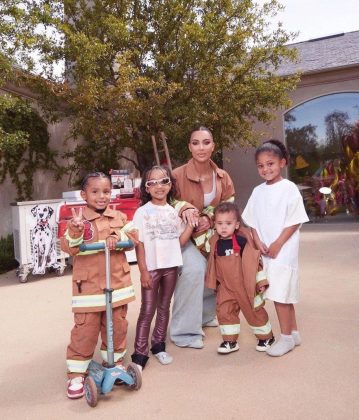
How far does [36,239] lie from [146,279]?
407cm

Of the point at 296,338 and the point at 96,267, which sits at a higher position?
the point at 96,267

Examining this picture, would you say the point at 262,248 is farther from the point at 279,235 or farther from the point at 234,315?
the point at 234,315

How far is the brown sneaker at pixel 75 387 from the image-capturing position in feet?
8.96

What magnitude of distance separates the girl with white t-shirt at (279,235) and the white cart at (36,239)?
169 inches

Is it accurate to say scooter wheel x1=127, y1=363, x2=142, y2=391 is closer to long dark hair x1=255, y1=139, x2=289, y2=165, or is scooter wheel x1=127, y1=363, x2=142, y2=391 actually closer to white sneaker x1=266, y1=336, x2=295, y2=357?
white sneaker x1=266, y1=336, x2=295, y2=357

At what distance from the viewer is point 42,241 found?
6.80 metres

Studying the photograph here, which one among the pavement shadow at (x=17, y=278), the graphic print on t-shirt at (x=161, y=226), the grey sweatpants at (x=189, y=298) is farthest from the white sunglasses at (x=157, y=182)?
the pavement shadow at (x=17, y=278)

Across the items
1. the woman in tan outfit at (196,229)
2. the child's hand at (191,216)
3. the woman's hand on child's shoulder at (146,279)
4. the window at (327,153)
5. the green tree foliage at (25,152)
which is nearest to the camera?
the woman's hand on child's shoulder at (146,279)

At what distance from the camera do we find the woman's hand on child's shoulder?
312 cm

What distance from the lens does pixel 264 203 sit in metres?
3.36

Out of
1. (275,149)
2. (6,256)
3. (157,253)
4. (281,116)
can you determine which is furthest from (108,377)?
(281,116)

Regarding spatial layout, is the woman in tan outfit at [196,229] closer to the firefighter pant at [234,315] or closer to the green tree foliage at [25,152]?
the firefighter pant at [234,315]

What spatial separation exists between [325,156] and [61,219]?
8.49 m

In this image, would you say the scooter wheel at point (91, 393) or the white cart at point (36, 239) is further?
the white cart at point (36, 239)
